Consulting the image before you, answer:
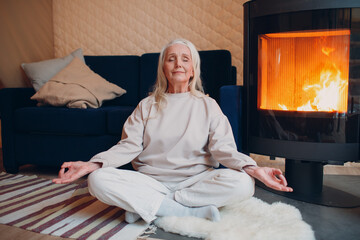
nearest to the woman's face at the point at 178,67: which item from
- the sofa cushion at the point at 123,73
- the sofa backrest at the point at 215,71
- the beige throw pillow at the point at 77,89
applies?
the sofa backrest at the point at 215,71

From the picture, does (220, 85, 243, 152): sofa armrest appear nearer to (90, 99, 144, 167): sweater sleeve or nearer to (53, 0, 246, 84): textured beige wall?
(90, 99, 144, 167): sweater sleeve

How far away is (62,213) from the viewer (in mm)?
1534

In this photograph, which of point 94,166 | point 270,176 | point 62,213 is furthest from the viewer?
point 62,213

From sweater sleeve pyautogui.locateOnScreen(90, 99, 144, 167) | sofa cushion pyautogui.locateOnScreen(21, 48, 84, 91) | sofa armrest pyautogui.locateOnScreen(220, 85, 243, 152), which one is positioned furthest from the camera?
sofa cushion pyautogui.locateOnScreen(21, 48, 84, 91)

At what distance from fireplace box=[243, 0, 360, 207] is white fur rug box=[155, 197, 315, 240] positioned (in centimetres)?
33

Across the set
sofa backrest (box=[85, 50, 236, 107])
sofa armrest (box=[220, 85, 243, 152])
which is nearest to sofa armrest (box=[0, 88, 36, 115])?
sofa backrest (box=[85, 50, 236, 107])

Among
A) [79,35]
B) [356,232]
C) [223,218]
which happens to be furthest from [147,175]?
[79,35]

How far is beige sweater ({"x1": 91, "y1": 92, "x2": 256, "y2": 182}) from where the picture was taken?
1.54m

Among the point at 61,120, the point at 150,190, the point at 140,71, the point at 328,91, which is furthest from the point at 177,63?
the point at 140,71

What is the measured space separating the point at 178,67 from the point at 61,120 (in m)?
1.02

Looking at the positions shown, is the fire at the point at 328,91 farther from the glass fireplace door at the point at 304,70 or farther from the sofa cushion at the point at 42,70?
the sofa cushion at the point at 42,70

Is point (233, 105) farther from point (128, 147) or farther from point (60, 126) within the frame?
point (60, 126)

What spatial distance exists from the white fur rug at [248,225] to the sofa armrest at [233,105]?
484 mm

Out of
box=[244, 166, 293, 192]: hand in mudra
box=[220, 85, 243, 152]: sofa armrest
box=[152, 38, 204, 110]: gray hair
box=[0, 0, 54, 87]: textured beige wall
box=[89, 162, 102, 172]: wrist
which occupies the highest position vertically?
box=[0, 0, 54, 87]: textured beige wall
